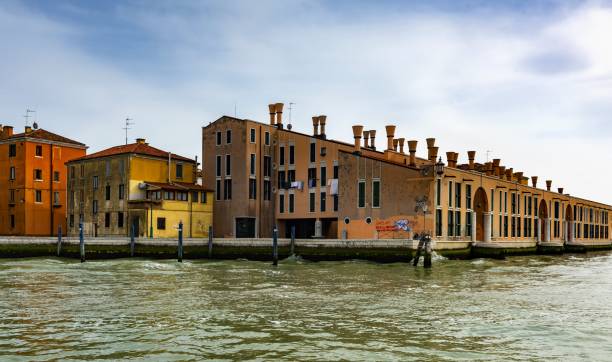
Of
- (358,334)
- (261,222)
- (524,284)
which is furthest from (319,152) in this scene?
(358,334)

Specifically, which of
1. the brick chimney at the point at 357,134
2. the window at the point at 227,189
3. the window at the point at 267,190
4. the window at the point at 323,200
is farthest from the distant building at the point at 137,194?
the brick chimney at the point at 357,134

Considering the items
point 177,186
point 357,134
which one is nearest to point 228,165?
point 177,186

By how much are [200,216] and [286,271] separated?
2439 centimetres

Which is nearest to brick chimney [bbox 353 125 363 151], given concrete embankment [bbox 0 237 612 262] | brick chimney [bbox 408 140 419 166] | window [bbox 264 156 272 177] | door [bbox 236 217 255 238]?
brick chimney [bbox 408 140 419 166]

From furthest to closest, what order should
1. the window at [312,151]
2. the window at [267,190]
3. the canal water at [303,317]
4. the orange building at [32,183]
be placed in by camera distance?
the orange building at [32,183] < the window at [267,190] < the window at [312,151] < the canal water at [303,317]

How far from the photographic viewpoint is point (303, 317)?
58.8 ft

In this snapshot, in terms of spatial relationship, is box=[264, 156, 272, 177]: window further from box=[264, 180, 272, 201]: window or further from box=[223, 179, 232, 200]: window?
box=[223, 179, 232, 200]: window

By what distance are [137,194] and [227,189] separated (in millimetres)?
8033

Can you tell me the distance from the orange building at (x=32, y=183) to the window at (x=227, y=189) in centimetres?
1811

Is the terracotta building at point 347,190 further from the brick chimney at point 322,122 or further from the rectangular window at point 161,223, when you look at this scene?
the rectangular window at point 161,223

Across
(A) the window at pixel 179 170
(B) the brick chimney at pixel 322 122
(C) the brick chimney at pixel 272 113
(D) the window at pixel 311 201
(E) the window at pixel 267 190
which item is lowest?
(D) the window at pixel 311 201

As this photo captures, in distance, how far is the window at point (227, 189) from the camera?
58.5m

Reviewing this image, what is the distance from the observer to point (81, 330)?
617 inches

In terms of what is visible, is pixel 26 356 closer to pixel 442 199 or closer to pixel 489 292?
pixel 489 292
